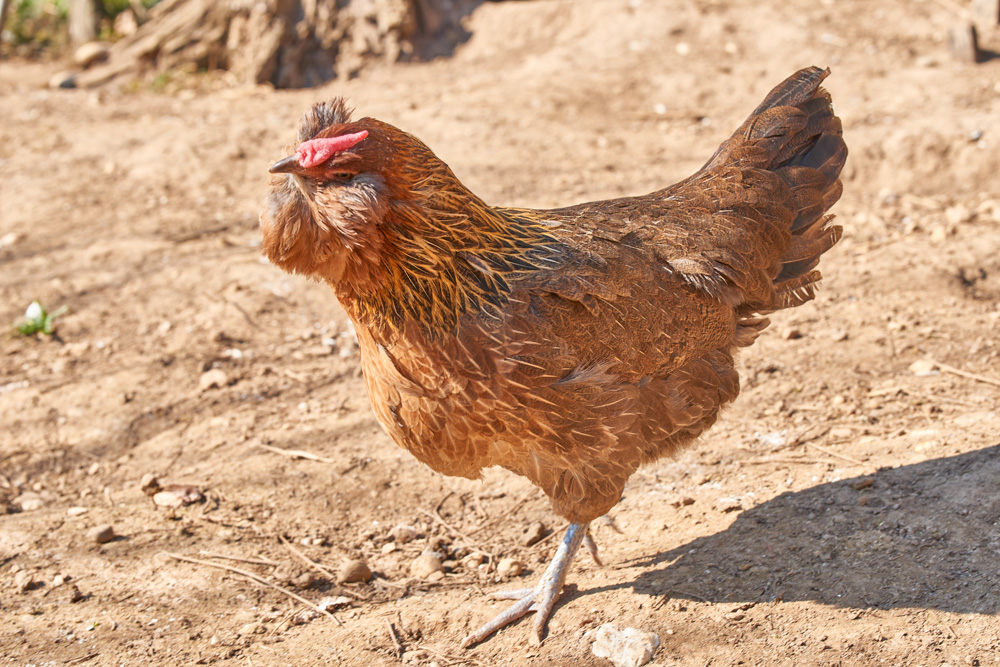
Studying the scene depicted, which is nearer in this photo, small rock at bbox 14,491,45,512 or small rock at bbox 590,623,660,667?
small rock at bbox 590,623,660,667

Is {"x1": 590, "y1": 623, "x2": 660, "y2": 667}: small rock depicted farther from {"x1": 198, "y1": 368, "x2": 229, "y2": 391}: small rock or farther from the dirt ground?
{"x1": 198, "y1": 368, "x2": 229, "y2": 391}: small rock

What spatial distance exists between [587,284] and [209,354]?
287 cm

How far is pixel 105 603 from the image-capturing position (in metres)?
3.00

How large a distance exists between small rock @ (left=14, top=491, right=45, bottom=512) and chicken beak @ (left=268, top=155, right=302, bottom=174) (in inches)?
96.3

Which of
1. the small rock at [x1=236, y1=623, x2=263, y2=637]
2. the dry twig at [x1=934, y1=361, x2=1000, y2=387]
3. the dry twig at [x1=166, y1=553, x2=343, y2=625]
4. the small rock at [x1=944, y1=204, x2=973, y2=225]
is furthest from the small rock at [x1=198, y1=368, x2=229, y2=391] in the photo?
the small rock at [x1=944, y1=204, x2=973, y2=225]

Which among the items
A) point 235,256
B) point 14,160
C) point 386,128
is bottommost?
point 235,256

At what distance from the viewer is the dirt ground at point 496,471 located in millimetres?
2814

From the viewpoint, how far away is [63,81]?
27.3ft

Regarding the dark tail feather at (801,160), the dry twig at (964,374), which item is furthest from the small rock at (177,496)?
the dry twig at (964,374)

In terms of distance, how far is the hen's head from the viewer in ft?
7.30

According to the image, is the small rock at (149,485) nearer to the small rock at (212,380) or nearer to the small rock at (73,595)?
the small rock at (73,595)

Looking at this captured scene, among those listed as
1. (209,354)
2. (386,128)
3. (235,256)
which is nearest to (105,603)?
(209,354)

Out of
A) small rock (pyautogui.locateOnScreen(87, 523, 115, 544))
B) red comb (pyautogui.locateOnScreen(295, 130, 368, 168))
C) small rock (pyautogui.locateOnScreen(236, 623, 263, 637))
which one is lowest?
small rock (pyautogui.locateOnScreen(236, 623, 263, 637))

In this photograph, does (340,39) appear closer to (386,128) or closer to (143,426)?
(143,426)
